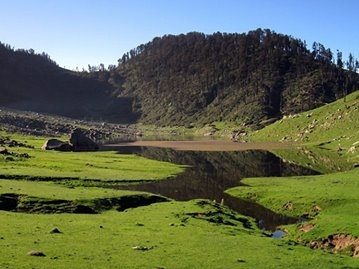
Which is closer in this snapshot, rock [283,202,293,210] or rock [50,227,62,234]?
rock [50,227,62,234]

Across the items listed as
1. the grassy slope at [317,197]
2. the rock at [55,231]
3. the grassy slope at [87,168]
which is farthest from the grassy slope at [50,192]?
the grassy slope at [317,197]

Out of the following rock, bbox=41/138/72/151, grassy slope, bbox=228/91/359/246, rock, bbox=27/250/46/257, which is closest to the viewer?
rock, bbox=27/250/46/257

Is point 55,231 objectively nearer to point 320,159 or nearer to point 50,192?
point 50,192

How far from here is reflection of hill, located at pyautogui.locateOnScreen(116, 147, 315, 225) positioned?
7351 cm

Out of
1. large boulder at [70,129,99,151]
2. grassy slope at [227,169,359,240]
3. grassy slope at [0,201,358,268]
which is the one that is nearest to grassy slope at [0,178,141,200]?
grassy slope at [0,201,358,268]

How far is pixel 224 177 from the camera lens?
101500 mm

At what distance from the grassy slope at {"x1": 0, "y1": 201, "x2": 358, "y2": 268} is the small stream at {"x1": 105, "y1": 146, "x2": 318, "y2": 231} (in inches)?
607

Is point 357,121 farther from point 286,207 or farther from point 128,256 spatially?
point 128,256

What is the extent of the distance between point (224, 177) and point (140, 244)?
64037 mm

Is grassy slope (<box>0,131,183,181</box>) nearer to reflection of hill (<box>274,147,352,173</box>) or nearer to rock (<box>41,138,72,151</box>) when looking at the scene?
rock (<box>41,138,72,151</box>)

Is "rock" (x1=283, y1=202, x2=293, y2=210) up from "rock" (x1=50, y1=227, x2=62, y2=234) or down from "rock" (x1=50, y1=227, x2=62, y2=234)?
down

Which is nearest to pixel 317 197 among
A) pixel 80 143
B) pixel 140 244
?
pixel 140 244

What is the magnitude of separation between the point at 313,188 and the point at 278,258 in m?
39.8

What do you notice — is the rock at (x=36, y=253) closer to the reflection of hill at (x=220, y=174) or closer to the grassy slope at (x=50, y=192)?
the grassy slope at (x=50, y=192)
